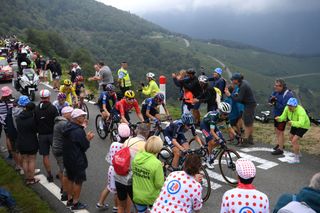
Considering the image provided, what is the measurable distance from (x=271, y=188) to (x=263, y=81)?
17318 centimetres

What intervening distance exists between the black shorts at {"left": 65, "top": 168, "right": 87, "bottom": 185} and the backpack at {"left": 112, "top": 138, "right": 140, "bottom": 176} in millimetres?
1178

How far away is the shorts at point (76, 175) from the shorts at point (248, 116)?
6.05 meters

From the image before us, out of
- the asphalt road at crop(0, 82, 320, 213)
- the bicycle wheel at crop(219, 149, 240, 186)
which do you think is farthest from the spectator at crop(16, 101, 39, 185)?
the bicycle wheel at crop(219, 149, 240, 186)

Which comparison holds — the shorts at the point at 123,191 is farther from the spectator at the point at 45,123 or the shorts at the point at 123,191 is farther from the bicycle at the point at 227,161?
the bicycle at the point at 227,161

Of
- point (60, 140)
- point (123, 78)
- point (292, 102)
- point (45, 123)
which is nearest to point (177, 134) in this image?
point (60, 140)

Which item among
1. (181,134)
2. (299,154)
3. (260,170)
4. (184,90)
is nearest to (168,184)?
(181,134)

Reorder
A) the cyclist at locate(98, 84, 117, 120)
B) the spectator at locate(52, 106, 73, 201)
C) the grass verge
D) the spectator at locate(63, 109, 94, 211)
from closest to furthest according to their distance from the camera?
1. the spectator at locate(63, 109, 94, 211)
2. the grass verge
3. the spectator at locate(52, 106, 73, 201)
4. the cyclist at locate(98, 84, 117, 120)

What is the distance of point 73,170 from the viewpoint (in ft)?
21.5

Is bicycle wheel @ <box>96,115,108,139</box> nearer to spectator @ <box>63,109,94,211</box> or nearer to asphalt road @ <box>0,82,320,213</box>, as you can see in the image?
asphalt road @ <box>0,82,320,213</box>

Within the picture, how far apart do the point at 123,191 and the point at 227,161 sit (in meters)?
3.18

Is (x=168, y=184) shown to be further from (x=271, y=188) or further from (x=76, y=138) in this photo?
(x=271, y=188)

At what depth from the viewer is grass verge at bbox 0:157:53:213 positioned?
22.6ft

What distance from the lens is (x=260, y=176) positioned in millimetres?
8602

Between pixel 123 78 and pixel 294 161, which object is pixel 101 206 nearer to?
pixel 294 161
